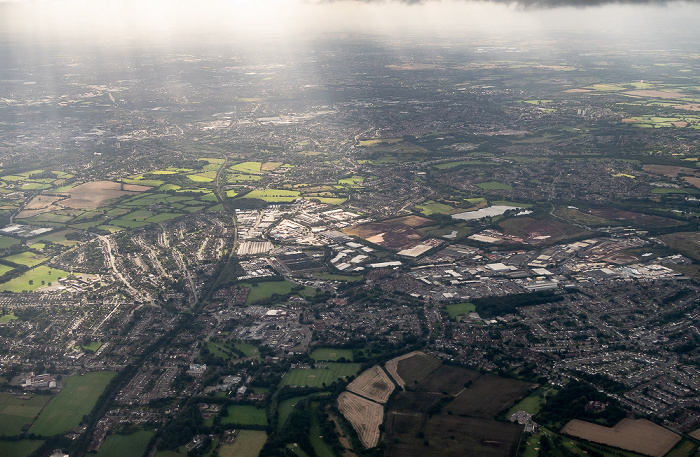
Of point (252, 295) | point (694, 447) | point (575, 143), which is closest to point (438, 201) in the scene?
point (252, 295)

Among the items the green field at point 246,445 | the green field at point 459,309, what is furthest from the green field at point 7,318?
the green field at point 459,309

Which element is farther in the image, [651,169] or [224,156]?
[224,156]

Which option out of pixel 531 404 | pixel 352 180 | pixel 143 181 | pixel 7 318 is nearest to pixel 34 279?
pixel 7 318

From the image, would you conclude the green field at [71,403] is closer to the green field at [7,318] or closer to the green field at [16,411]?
the green field at [16,411]

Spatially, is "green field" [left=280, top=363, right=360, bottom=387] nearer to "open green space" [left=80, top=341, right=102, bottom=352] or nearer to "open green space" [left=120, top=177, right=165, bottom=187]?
"open green space" [left=80, top=341, right=102, bottom=352]

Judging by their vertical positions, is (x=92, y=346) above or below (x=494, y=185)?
below

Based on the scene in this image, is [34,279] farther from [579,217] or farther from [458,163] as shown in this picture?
[458,163]

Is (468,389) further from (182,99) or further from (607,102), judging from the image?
(182,99)
